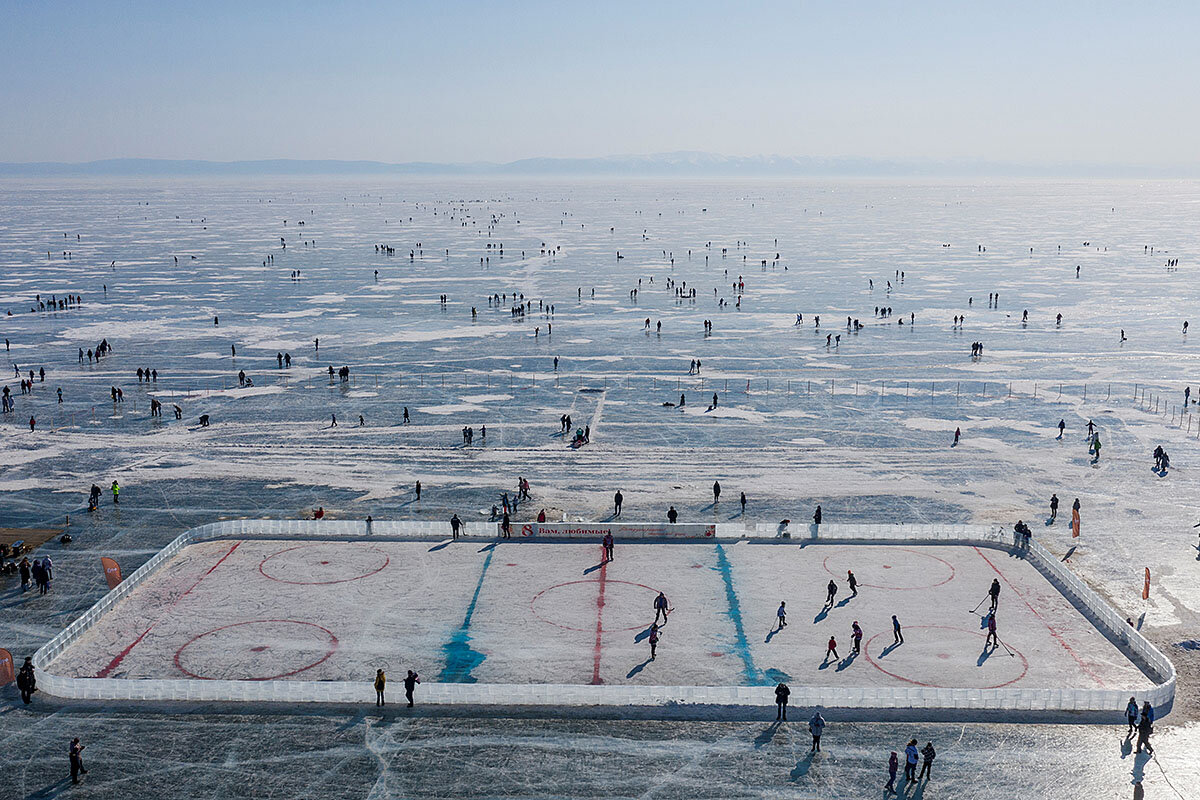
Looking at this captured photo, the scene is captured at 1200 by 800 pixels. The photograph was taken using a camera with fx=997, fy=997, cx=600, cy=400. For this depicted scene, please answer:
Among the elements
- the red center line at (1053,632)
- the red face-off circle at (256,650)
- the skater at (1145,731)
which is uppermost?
the skater at (1145,731)

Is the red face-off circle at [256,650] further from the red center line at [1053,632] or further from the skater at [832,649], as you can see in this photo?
the red center line at [1053,632]

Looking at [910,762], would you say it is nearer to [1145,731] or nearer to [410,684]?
[1145,731]

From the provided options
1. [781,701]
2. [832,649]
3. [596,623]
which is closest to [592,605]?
[596,623]

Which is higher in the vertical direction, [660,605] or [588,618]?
[660,605]

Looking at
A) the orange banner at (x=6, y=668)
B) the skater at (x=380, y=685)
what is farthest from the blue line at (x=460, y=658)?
the orange banner at (x=6, y=668)

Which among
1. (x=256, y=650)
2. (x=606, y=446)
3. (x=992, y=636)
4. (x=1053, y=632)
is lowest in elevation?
(x=256, y=650)

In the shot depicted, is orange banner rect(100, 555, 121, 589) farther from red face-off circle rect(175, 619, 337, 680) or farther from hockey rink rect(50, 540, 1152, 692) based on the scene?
red face-off circle rect(175, 619, 337, 680)
